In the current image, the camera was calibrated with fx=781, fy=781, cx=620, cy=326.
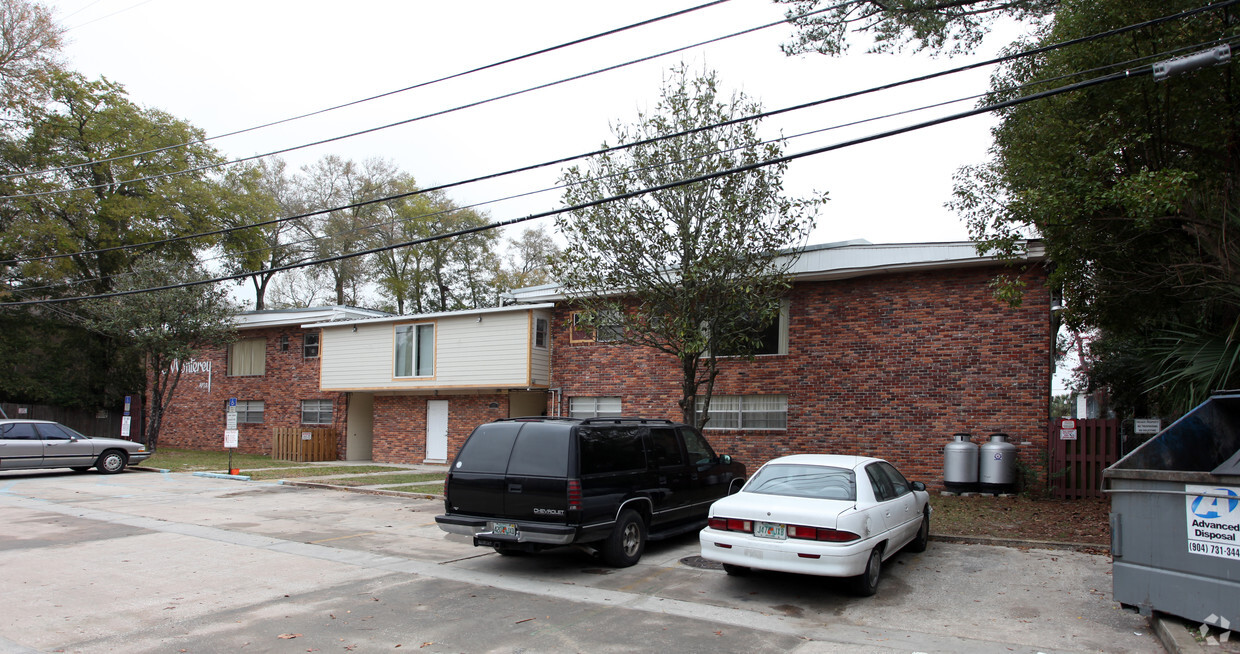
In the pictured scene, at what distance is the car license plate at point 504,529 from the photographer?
8.73 m

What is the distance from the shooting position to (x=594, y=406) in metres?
21.2

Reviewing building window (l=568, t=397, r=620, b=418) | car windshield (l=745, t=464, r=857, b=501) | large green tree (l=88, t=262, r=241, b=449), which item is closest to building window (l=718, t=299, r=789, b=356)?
building window (l=568, t=397, r=620, b=418)

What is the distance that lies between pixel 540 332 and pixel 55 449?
12.8 meters

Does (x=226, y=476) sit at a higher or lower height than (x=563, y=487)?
lower

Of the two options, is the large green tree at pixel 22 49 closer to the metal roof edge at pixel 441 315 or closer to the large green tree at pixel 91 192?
the large green tree at pixel 91 192

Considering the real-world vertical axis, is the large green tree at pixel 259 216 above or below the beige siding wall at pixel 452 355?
above

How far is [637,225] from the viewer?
50.2 ft

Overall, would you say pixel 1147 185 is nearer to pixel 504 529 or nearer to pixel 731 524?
pixel 731 524

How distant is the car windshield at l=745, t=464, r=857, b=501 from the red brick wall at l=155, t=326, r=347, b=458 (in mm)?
21274

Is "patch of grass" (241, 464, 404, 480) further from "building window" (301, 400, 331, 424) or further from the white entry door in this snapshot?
"building window" (301, 400, 331, 424)

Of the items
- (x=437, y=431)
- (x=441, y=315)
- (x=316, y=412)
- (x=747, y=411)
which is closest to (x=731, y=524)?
(x=747, y=411)

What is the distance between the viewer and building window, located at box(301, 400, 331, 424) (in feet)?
89.9

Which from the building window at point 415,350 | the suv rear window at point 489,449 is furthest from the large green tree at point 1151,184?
the building window at point 415,350

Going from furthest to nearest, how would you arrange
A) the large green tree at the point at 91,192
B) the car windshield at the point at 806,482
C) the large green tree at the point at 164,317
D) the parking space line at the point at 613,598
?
the large green tree at the point at 91,192, the large green tree at the point at 164,317, the car windshield at the point at 806,482, the parking space line at the point at 613,598
